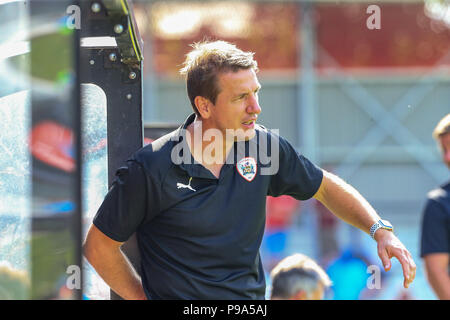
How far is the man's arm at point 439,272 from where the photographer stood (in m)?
3.71

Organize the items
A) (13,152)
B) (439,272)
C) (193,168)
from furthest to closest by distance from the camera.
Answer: (439,272) < (193,168) < (13,152)

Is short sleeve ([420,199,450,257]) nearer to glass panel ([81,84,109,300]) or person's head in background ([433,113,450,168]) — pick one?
person's head in background ([433,113,450,168])

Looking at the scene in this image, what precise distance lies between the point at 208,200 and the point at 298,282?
107 centimetres

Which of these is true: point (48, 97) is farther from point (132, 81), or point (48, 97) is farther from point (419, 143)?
point (419, 143)

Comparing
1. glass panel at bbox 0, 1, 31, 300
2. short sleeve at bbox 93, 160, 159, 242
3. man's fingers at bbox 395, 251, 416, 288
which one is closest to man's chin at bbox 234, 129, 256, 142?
short sleeve at bbox 93, 160, 159, 242

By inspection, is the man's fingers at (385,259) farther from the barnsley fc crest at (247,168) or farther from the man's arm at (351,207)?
the barnsley fc crest at (247,168)

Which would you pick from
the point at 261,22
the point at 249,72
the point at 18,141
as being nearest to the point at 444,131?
the point at 249,72

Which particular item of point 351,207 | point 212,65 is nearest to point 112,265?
point 212,65

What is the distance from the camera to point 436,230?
3.73m

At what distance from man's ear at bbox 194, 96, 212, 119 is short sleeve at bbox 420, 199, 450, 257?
69.9 inches

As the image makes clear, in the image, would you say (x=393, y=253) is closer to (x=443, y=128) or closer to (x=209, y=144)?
(x=209, y=144)

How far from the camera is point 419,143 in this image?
12.9 m

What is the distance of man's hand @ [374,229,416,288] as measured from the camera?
2.29 m
